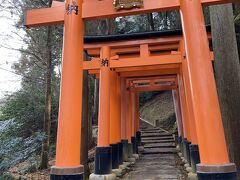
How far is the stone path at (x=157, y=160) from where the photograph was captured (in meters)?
8.32

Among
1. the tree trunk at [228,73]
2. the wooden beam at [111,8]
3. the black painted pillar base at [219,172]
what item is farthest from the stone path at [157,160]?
the wooden beam at [111,8]

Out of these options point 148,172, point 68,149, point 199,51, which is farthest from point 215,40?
point 148,172

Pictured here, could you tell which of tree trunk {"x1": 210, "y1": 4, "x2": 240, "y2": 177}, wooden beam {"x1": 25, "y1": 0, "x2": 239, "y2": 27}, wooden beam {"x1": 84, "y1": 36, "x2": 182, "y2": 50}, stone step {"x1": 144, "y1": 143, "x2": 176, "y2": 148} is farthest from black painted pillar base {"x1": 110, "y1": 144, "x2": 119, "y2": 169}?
stone step {"x1": 144, "y1": 143, "x2": 176, "y2": 148}

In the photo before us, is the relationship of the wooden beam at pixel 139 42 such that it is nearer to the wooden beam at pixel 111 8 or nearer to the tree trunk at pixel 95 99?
the wooden beam at pixel 111 8

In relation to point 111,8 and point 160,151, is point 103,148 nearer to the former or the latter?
point 111,8

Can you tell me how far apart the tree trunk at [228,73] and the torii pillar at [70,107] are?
9.92 feet

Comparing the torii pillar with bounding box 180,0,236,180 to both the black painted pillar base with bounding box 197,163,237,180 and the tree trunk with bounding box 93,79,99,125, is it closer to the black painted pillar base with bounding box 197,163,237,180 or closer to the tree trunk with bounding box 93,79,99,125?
the black painted pillar base with bounding box 197,163,237,180

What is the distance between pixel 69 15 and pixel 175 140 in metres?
12.2

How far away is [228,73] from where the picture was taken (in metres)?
5.48

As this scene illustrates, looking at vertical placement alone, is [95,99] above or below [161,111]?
above

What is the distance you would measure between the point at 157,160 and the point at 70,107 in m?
8.00

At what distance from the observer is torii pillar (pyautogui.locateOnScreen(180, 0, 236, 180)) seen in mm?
3629

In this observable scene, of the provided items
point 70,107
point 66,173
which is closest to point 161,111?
point 70,107

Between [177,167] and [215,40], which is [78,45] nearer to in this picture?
[215,40]
